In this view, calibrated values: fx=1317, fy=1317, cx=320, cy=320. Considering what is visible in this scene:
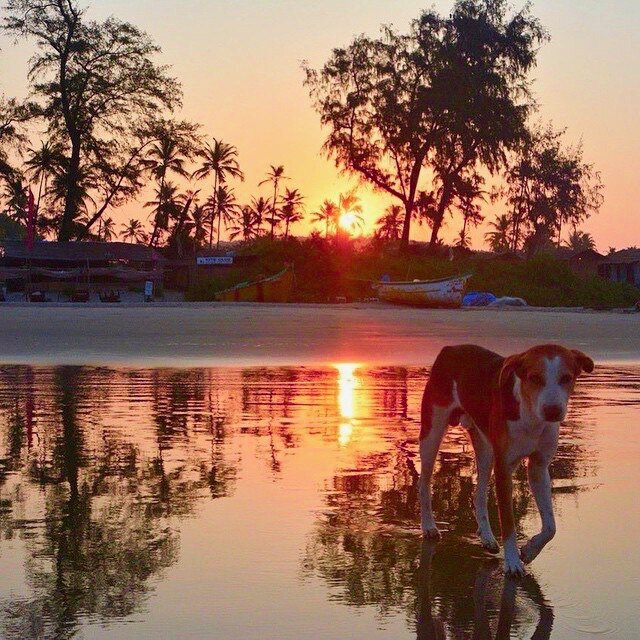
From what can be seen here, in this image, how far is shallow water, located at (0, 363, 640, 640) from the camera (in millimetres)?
5277

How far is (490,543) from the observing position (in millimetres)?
6672

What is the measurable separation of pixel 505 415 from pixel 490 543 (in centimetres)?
76

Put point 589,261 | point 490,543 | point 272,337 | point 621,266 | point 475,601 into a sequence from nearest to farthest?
point 475,601 < point 490,543 < point 272,337 < point 621,266 < point 589,261

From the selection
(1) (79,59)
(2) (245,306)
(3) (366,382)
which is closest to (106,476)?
(3) (366,382)

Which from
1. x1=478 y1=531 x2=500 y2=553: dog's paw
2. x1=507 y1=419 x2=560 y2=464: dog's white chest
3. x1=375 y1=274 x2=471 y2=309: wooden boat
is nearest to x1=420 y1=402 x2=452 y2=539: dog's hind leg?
x1=478 y1=531 x2=500 y2=553: dog's paw

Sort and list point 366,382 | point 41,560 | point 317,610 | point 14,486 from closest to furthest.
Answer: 1. point 317,610
2. point 41,560
3. point 14,486
4. point 366,382

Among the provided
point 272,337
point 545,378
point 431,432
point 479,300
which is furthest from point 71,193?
point 545,378

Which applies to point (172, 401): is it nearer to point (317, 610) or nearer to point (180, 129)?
point (317, 610)

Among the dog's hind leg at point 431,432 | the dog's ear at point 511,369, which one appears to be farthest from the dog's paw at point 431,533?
the dog's ear at point 511,369

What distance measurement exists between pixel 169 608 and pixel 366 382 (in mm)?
12099

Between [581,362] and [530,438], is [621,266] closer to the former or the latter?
[581,362]

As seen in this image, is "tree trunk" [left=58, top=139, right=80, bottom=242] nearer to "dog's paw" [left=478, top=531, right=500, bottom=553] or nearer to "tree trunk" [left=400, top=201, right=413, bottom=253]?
"tree trunk" [left=400, top=201, right=413, bottom=253]

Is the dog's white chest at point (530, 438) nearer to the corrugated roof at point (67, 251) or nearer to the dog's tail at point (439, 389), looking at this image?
the dog's tail at point (439, 389)

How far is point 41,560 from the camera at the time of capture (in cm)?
625
